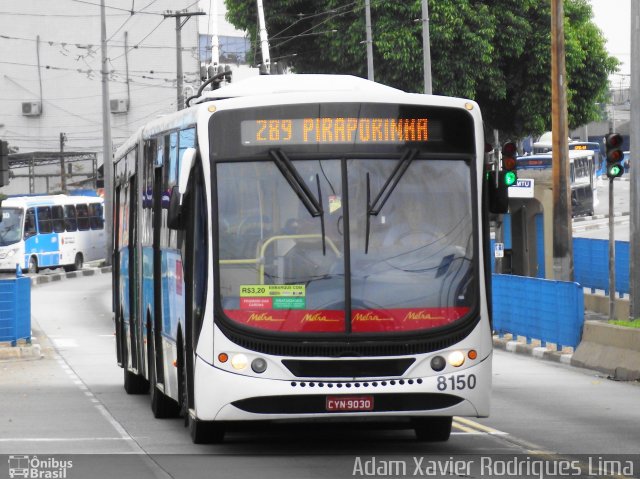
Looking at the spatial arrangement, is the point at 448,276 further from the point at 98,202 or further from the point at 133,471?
the point at 98,202

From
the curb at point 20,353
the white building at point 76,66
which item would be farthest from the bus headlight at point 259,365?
the white building at point 76,66


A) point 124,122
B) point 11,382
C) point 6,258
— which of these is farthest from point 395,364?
point 124,122

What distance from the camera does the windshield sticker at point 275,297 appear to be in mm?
11648

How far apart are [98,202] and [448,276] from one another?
2138 inches

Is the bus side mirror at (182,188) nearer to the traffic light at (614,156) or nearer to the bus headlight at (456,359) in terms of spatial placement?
the bus headlight at (456,359)

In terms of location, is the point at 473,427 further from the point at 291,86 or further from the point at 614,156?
the point at 614,156

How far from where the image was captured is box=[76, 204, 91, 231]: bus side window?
62.7m

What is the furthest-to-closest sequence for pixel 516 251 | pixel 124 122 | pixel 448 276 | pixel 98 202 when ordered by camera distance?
pixel 124 122 → pixel 98 202 → pixel 516 251 → pixel 448 276

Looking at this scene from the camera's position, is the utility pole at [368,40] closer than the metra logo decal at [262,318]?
No

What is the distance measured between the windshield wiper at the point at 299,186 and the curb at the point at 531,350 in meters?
11.6

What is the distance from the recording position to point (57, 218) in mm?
60312

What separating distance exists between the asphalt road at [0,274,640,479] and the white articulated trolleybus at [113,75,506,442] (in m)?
0.43

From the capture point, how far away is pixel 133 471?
11078mm

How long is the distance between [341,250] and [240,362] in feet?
3.73
